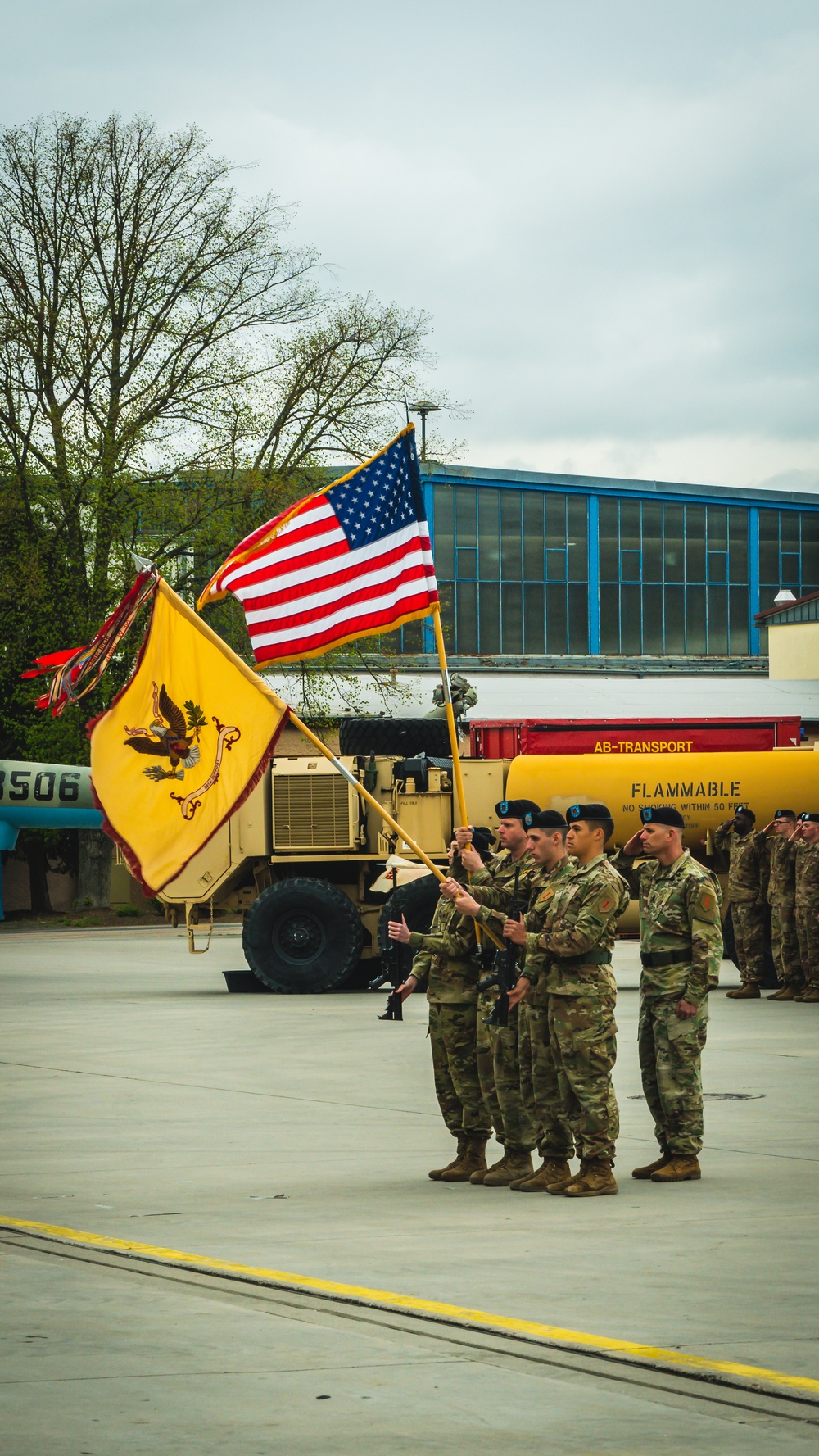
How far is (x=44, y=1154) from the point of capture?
8.87 meters

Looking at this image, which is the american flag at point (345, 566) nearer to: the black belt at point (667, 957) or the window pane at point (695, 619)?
the black belt at point (667, 957)

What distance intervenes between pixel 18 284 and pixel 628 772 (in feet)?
62.5

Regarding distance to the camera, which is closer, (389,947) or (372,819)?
(389,947)

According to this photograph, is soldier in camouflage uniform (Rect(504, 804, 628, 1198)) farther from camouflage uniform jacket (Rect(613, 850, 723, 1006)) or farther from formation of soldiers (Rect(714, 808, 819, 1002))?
formation of soldiers (Rect(714, 808, 819, 1002))

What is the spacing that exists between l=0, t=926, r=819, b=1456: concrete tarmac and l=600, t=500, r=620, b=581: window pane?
1397 inches

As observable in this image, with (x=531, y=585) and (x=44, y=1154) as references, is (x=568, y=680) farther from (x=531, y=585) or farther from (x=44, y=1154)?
(x=44, y=1154)

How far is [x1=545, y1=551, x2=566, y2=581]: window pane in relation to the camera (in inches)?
1853

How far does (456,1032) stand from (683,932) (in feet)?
3.97

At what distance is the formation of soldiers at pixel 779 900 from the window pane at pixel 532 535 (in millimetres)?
28886

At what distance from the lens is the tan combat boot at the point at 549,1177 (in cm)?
786

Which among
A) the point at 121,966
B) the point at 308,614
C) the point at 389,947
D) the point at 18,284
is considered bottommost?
the point at 121,966

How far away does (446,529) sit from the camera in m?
45.8

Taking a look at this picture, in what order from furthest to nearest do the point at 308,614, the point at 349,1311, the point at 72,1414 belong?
the point at 308,614 → the point at 349,1311 → the point at 72,1414

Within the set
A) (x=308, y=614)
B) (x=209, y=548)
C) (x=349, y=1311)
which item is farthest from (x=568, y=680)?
(x=349, y=1311)
